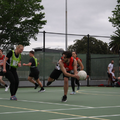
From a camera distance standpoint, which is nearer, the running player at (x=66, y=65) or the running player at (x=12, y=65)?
the running player at (x=66, y=65)

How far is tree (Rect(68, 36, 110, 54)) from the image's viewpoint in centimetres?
1780

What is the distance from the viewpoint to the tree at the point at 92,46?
58.4ft

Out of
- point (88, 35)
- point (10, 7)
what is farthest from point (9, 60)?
point (10, 7)

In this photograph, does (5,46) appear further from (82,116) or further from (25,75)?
(82,116)

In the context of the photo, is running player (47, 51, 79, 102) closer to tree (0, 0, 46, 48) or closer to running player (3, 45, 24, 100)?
running player (3, 45, 24, 100)

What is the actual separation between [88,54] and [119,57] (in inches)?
81.2

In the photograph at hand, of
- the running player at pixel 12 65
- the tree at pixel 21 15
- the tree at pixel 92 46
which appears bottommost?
the running player at pixel 12 65

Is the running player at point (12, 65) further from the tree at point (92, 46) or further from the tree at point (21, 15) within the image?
the tree at point (21, 15)

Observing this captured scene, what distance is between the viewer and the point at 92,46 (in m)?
18.7

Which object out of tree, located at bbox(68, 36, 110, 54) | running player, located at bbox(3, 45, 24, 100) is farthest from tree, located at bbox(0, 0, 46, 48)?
running player, located at bbox(3, 45, 24, 100)

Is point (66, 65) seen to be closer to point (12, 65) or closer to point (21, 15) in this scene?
point (12, 65)

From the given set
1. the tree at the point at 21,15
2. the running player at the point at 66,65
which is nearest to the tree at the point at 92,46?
the tree at the point at 21,15

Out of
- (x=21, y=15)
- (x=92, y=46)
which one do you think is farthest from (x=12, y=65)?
(x=21, y=15)

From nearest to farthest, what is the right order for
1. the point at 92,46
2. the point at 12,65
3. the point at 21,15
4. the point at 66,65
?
the point at 66,65, the point at 12,65, the point at 92,46, the point at 21,15
